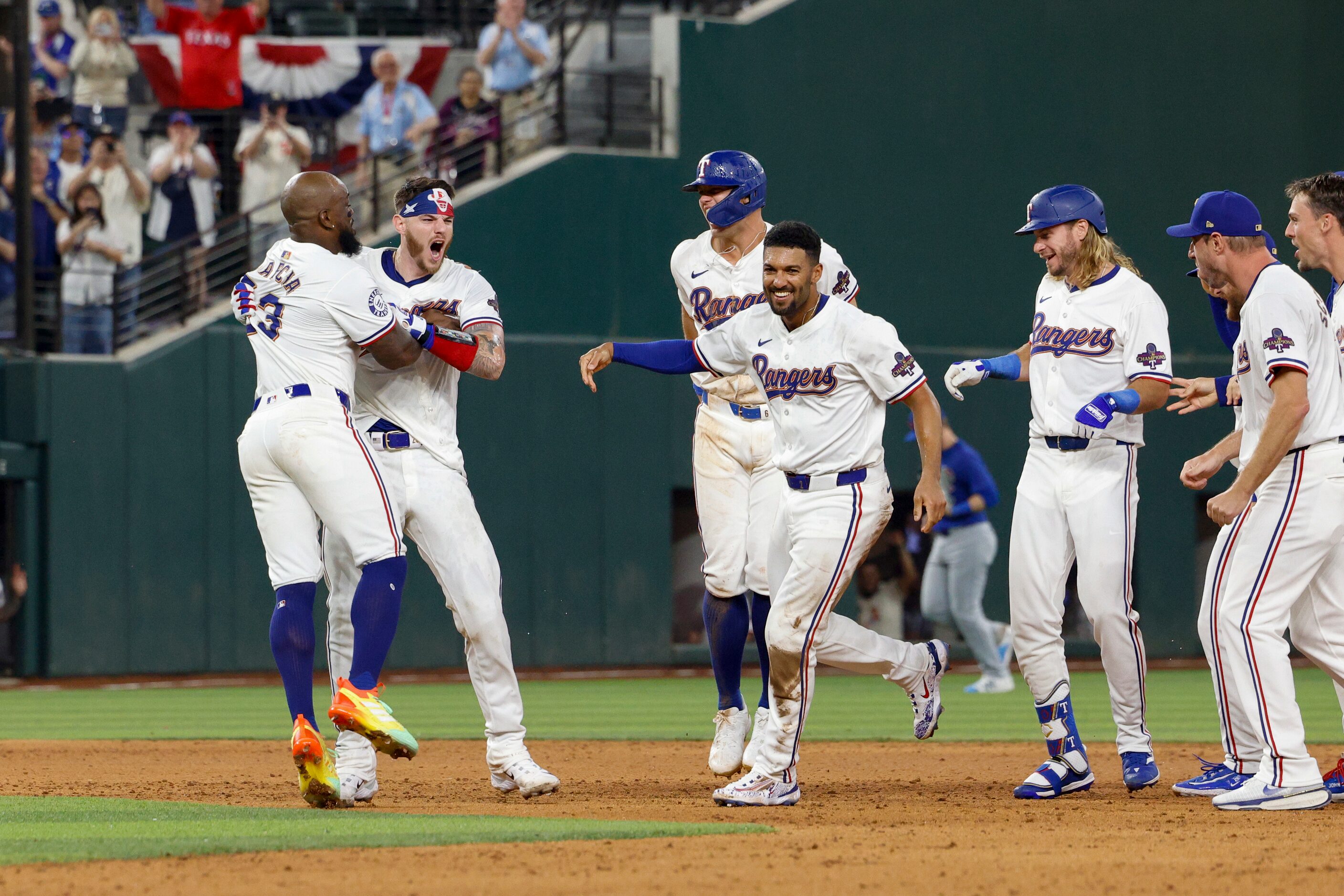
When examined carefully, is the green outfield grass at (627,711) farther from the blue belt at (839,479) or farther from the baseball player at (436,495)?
the blue belt at (839,479)

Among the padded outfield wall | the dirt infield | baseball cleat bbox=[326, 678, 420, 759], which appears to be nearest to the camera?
the dirt infield

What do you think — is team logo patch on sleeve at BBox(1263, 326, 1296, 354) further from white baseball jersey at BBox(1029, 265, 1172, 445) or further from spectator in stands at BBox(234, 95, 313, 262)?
spectator in stands at BBox(234, 95, 313, 262)

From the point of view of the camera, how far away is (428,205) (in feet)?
22.6

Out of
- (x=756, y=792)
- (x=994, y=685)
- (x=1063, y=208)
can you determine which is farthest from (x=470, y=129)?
(x=756, y=792)

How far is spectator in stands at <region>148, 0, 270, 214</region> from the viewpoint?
1669cm

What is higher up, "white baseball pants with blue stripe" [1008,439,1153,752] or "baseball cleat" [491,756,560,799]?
"white baseball pants with blue stripe" [1008,439,1153,752]

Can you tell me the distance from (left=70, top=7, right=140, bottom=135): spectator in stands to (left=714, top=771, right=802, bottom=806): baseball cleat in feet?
40.3

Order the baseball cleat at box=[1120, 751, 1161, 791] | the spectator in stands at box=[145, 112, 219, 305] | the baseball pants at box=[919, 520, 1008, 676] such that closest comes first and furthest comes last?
1. the baseball cleat at box=[1120, 751, 1161, 791]
2. the baseball pants at box=[919, 520, 1008, 676]
3. the spectator in stands at box=[145, 112, 219, 305]

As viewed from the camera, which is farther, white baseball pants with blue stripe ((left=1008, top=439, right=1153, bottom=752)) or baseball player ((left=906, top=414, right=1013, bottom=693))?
baseball player ((left=906, top=414, right=1013, bottom=693))

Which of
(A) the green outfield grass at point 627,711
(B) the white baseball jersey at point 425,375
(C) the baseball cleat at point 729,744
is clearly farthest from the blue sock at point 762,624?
(A) the green outfield grass at point 627,711

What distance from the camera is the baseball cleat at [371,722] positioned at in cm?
591

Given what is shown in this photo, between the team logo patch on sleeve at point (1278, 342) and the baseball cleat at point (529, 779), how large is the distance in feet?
10.2

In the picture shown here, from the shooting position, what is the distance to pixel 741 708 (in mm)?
7621

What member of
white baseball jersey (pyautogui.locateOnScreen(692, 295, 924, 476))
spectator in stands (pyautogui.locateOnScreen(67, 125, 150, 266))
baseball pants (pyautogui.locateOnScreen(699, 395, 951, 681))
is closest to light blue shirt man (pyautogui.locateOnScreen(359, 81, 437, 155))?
spectator in stands (pyautogui.locateOnScreen(67, 125, 150, 266))
